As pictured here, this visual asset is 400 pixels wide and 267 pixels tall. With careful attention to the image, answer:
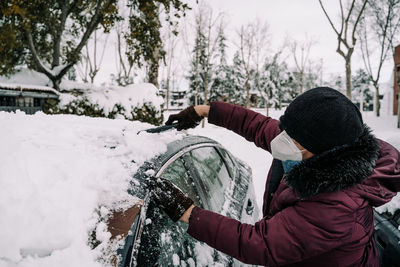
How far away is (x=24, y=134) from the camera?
1.46 metres

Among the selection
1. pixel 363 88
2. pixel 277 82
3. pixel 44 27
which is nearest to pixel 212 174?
pixel 44 27

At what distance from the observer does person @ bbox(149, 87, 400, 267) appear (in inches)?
42.8

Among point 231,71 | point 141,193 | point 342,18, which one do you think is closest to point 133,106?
point 141,193

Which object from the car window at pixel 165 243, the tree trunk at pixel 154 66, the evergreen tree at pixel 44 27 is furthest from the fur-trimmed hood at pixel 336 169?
the tree trunk at pixel 154 66

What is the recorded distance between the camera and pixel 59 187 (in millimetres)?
1117

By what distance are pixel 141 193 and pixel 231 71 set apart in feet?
129

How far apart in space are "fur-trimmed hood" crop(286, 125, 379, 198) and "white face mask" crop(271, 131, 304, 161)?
3.0 inches

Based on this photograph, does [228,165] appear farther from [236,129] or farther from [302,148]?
[302,148]

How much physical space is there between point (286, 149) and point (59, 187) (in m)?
1.07

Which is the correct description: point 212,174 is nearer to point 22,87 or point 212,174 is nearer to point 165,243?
point 165,243

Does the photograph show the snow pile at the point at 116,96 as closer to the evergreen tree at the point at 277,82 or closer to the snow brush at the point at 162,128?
the snow brush at the point at 162,128

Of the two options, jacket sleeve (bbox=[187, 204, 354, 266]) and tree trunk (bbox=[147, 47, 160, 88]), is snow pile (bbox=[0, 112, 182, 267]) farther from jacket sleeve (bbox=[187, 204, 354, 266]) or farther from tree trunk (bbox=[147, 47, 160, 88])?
tree trunk (bbox=[147, 47, 160, 88])

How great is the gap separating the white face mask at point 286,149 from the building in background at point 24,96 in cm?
873

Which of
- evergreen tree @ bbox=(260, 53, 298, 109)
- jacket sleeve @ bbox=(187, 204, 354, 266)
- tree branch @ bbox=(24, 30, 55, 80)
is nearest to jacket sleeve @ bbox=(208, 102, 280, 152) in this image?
jacket sleeve @ bbox=(187, 204, 354, 266)
